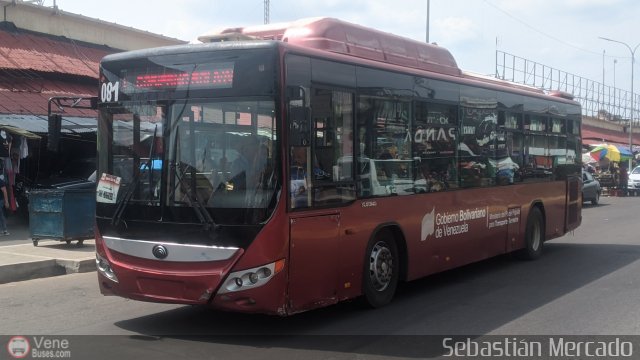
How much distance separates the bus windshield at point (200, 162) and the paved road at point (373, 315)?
130cm

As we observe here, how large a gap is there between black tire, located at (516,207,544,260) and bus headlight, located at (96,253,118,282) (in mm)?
7555

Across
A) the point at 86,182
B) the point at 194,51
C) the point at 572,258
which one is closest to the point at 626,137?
the point at 572,258

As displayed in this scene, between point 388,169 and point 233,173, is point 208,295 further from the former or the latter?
point 388,169

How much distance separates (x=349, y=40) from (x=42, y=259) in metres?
6.32

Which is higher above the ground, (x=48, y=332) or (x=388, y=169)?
(x=388, y=169)

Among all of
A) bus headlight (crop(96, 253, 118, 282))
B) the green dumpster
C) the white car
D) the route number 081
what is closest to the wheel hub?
bus headlight (crop(96, 253, 118, 282))

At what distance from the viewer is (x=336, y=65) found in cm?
713

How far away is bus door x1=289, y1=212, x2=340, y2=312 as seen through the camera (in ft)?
21.1

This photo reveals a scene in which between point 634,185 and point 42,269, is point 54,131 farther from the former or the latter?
point 634,185

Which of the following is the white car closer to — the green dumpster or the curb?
the green dumpster

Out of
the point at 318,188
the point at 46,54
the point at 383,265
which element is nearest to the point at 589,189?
the point at 46,54

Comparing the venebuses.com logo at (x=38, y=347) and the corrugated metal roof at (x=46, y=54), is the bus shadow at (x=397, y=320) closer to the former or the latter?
the venebuses.com logo at (x=38, y=347)

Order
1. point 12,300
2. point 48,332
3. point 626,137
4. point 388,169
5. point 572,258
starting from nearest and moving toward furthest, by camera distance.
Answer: point 48,332 → point 388,169 → point 12,300 → point 572,258 → point 626,137

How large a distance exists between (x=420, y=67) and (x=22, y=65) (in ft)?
42.2
